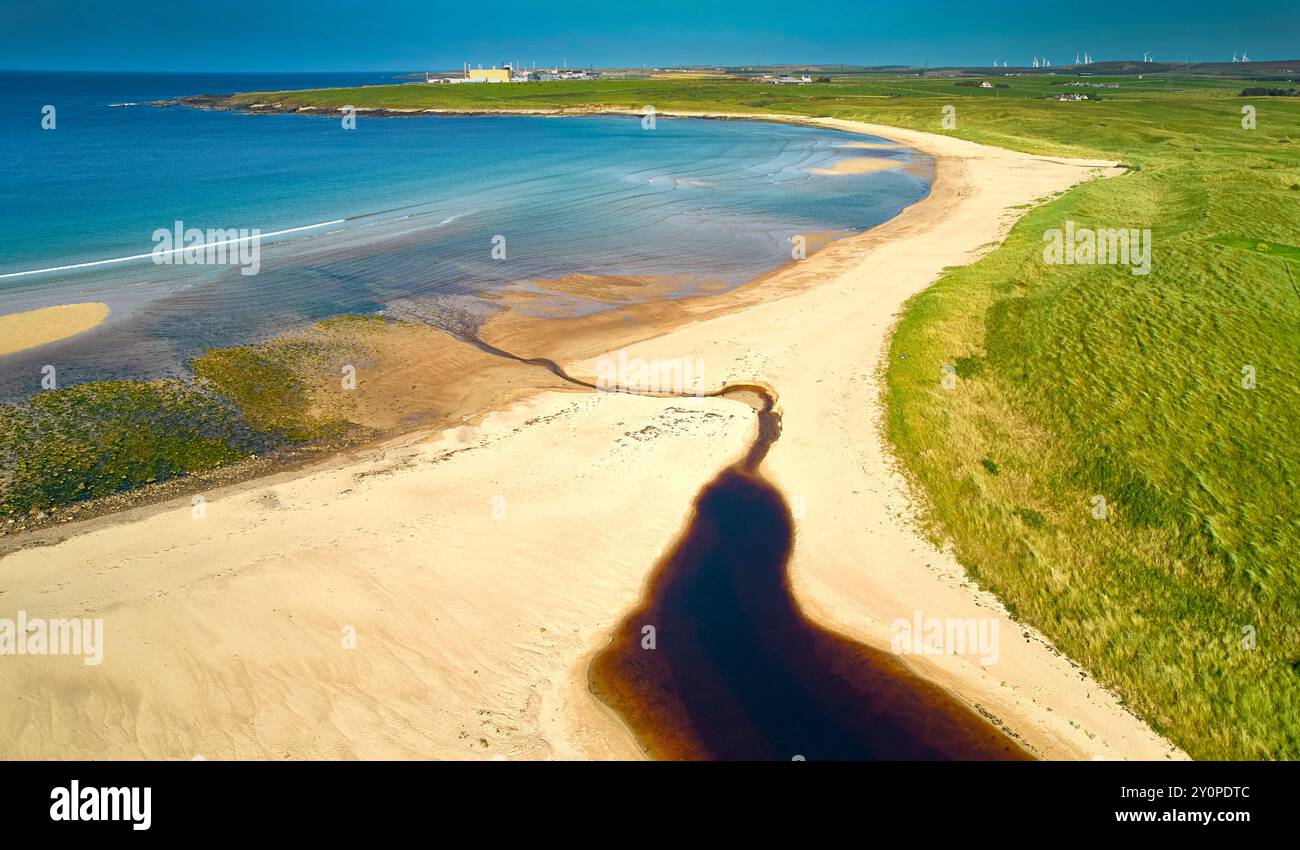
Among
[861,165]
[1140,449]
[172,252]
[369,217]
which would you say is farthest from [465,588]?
[861,165]

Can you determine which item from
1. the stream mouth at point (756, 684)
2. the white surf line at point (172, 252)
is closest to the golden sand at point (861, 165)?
the white surf line at point (172, 252)

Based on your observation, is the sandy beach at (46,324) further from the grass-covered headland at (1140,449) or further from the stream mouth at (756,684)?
the stream mouth at (756,684)

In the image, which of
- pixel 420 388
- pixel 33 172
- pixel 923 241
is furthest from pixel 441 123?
pixel 420 388

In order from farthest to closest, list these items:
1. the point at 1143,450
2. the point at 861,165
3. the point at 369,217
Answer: the point at 861,165 < the point at 369,217 < the point at 1143,450

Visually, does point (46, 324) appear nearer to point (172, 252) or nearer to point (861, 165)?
point (172, 252)

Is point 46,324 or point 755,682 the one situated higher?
point 46,324

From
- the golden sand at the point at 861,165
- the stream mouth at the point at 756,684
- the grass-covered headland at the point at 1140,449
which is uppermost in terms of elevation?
the golden sand at the point at 861,165
